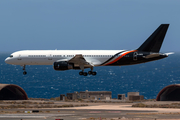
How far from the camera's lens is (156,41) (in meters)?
87.5

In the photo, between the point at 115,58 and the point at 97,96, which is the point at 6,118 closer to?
the point at 115,58

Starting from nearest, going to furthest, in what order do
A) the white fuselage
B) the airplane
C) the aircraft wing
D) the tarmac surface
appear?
1. the tarmac surface
2. the aircraft wing
3. the airplane
4. the white fuselage

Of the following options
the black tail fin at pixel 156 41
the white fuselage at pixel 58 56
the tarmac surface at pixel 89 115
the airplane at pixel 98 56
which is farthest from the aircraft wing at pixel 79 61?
the black tail fin at pixel 156 41

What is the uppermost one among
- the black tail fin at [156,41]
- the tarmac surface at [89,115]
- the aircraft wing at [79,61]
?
the black tail fin at [156,41]

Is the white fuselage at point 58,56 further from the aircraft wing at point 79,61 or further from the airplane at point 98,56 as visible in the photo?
the aircraft wing at point 79,61

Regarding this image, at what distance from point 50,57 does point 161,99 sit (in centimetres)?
5706

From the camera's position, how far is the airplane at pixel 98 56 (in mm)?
86938

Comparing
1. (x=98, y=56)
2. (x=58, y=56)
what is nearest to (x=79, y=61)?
(x=98, y=56)

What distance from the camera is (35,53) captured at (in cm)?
8962

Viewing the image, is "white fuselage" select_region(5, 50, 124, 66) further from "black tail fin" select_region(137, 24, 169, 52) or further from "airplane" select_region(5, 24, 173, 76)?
"black tail fin" select_region(137, 24, 169, 52)

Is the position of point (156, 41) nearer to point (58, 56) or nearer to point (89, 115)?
point (89, 115)

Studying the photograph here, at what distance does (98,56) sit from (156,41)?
11.9m

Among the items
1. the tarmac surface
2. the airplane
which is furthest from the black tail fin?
the tarmac surface

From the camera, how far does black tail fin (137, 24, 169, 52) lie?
3445 inches
